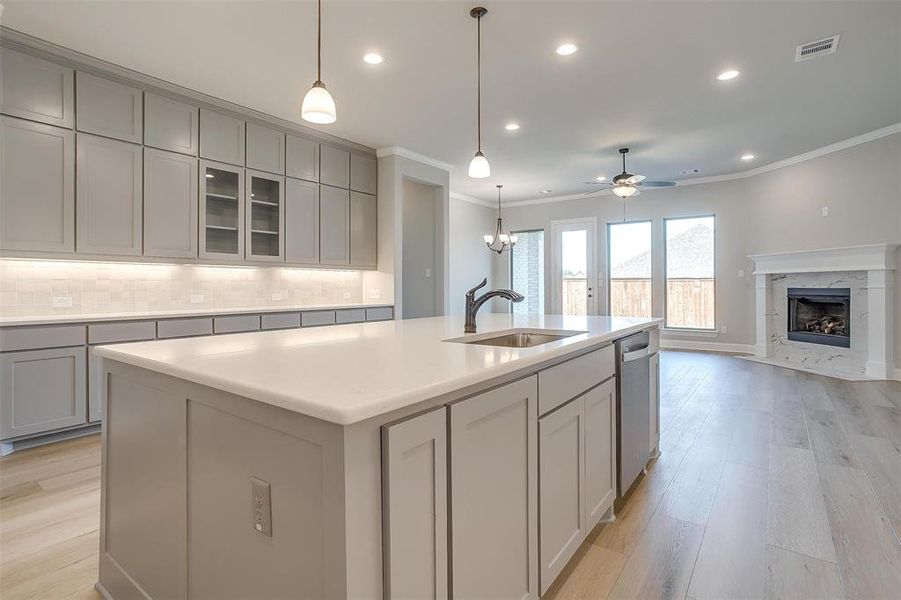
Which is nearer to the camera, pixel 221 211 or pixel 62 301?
pixel 62 301

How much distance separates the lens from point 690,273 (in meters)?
7.53

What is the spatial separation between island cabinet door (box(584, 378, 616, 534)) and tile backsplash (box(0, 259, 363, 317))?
12.9 feet

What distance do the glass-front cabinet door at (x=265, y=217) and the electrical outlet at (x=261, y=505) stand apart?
385 cm

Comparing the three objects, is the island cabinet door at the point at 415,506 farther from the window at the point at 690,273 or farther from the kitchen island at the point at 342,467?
the window at the point at 690,273

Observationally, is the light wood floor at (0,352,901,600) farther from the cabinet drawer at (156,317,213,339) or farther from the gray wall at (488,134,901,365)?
the gray wall at (488,134,901,365)

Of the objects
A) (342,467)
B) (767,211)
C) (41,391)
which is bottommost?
(41,391)

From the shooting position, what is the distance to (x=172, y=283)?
4.18 m

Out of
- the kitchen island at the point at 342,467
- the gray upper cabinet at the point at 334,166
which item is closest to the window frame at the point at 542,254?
the gray upper cabinet at the point at 334,166

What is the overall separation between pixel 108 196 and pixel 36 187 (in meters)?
0.43

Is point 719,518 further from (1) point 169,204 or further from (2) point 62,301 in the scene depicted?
(2) point 62,301

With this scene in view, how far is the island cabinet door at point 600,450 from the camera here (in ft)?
6.21

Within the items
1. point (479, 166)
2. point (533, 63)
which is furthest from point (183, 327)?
point (533, 63)

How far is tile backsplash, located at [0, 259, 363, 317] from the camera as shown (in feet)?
11.1

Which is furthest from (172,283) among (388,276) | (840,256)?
(840,256)
